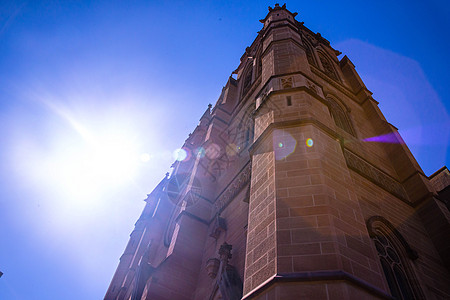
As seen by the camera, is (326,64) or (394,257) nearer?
(394,257)

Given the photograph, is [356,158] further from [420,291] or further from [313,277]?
[313,277]

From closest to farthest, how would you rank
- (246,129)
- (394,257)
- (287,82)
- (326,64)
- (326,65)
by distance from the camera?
(394,257)
(287,82)
(246,129)
(326,65)
(326,64)

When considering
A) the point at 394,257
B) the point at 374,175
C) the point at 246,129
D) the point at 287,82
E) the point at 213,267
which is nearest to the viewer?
the point at 394,257

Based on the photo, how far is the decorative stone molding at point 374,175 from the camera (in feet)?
25.3

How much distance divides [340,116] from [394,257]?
6009 millimetres

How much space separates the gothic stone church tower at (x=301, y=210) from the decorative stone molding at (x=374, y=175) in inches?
1.8

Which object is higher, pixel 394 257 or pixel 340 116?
pixel 340 116

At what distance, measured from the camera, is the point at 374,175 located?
821 cm

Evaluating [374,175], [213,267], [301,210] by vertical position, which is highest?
[374,175]

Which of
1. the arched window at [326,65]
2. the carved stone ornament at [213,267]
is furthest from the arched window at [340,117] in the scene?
the carved stone ornament at [213,267]

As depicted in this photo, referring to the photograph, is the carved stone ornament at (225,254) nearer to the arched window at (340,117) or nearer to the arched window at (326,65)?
the arched window at (340,117)

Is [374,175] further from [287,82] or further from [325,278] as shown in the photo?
[325,278]

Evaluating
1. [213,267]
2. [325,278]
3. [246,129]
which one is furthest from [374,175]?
[325,278]

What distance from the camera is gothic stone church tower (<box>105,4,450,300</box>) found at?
3646 mm
